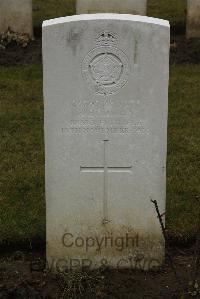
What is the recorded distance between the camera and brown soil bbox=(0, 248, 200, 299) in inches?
180

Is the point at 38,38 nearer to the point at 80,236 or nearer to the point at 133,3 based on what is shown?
the point at 133,3

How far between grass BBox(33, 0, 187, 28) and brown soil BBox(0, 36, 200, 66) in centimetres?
97

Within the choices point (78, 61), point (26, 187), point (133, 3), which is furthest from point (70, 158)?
point (133, 3)

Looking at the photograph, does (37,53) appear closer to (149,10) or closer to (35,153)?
(149,10)

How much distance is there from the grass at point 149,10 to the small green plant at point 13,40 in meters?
0.83

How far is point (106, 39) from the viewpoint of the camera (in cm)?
450

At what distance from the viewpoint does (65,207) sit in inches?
189

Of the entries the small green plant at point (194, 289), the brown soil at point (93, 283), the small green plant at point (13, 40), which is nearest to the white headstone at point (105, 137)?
the brown soil at point (93, 283)

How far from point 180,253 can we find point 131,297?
2.50 feet

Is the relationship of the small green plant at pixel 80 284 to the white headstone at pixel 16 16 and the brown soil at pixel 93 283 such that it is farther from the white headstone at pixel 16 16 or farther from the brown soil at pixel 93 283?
the white headstone at pixel 16 16

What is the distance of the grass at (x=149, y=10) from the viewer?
11969 millimetres

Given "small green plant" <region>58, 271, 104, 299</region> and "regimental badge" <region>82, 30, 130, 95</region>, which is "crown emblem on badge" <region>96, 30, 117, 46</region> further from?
"small green plant" <region>58, 271, 104, 299</region>

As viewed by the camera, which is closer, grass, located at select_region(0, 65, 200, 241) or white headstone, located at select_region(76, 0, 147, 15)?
grass, located at select_region(0, 65, 200, 241)

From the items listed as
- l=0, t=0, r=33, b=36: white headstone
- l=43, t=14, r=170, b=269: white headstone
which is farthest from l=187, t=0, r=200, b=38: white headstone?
l=43, t=14, r=170, b=269: white headstone
